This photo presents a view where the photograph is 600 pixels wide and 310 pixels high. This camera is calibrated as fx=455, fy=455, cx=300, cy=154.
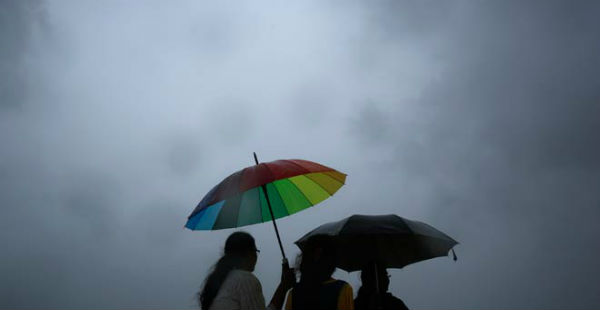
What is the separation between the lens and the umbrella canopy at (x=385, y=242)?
5.69m

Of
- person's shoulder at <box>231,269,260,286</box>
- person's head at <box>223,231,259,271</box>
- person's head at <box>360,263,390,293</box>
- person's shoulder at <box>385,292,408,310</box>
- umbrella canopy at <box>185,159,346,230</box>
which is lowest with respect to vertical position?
person's shoulder at <box>385,292,408,310</box>

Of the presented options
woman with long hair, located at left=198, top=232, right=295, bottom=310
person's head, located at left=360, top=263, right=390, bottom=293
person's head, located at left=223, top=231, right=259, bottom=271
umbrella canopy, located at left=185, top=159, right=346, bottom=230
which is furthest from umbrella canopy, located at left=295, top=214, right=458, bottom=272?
person's head, located at left=223, top=231, right=259, bottom=271

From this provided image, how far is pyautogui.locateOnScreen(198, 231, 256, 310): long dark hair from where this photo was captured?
4320 millimetres

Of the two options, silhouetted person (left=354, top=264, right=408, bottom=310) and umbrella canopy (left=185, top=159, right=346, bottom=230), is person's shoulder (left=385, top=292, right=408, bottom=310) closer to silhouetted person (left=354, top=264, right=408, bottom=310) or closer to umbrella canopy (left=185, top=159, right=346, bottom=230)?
silhouetted person (left=354, top=264, right=408, bottom=310)

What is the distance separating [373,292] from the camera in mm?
5062

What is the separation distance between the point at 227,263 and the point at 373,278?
1.81 metres

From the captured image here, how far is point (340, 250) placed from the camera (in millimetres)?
6051

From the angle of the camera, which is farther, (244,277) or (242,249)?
(242,249)

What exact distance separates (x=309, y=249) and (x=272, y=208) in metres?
1.69

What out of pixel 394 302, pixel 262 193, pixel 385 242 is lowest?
pixel 394 302

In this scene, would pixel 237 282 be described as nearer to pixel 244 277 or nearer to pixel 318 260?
pixel 244 277

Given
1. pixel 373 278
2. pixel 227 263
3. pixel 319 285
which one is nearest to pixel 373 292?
pixel 373 278

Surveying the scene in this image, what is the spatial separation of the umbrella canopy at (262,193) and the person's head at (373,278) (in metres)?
1.11

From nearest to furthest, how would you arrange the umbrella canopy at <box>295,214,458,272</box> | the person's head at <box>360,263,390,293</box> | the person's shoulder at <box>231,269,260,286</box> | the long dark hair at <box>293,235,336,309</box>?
1. the long dark hair at <box>293,235,336,309</box>
2. the person's shoulder at <box>231,269,260,286</box>
3. the person's head at <box>360,263,390,293</box>
4. the umbrella canopy at <box>295,214,458,272</box>
